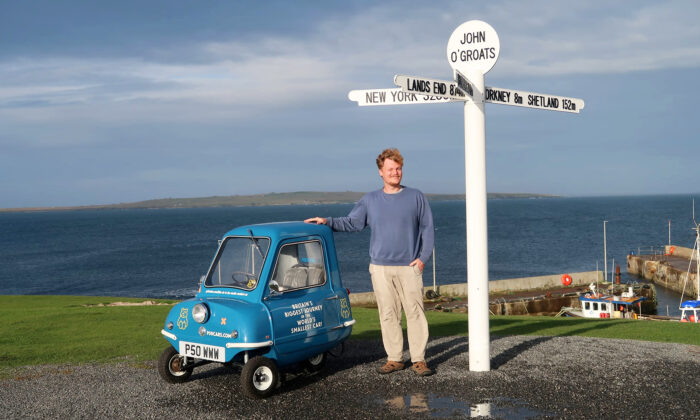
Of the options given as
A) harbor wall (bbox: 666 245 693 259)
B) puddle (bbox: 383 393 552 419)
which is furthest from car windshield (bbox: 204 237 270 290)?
harbor wall (bbox: 666 245 693 259)

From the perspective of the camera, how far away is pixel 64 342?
11.4 meters

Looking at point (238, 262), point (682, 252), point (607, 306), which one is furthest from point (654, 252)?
point (238, 262)

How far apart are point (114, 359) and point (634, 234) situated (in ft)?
370

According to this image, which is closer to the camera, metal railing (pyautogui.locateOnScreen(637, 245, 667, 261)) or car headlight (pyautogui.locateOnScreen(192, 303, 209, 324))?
car headlight (pyautogui.locateOnScreen(192, 303, 209, 324))

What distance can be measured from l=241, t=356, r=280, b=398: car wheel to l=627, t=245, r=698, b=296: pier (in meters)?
52.0

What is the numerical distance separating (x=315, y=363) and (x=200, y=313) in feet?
6.20

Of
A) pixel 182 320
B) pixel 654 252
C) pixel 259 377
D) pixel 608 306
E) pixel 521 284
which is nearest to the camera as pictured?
pixel 259 377

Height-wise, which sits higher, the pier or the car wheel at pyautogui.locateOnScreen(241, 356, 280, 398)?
the car wheel at pyautogui.locateOnScreen(241, 356, 280, 398)

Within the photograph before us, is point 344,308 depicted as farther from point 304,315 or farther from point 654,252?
point 654,252

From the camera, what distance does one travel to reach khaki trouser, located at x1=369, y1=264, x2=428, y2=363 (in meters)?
7.95

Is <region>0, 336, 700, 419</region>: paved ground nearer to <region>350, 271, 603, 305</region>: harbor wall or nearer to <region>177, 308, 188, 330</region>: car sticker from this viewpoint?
<region>177, 308, 188, 330</region>: car sticker

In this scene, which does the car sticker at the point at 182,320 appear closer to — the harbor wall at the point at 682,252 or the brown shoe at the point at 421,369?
the brown shoe at the point at 421,369

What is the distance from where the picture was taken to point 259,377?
7.13 metres

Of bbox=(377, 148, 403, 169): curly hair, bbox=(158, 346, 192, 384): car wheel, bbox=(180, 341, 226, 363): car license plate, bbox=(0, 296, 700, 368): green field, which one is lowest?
bbox=(0, 296, 700, 368): green field
